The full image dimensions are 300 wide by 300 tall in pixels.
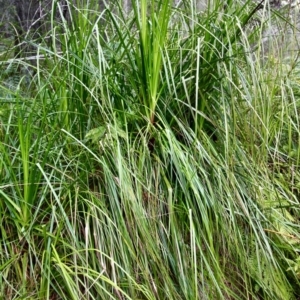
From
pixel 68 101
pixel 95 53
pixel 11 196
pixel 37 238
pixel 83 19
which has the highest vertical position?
pixel 83 19

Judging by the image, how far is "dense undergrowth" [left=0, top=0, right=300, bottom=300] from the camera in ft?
5.05

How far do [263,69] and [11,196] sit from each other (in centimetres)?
123

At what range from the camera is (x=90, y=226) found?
1.61 metres

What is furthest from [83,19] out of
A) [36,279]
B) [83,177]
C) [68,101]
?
[36,279]

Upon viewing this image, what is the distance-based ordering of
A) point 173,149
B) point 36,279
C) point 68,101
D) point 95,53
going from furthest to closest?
point 95,53, point 68,101, point 173,149, point 36,279

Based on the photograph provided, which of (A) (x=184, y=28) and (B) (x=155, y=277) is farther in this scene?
(A) (x=184, y=28)

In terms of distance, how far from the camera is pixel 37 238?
5.23 feet

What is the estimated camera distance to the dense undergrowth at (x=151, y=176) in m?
1.54

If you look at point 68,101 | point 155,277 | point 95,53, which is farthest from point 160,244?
point 95,53

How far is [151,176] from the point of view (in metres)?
1.67

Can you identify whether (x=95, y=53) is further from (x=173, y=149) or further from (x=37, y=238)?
(x=37, y=238)

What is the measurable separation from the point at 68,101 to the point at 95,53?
0.97ft

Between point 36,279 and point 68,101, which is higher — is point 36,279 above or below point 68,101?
below

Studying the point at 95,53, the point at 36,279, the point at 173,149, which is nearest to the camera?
the point at 36,279
